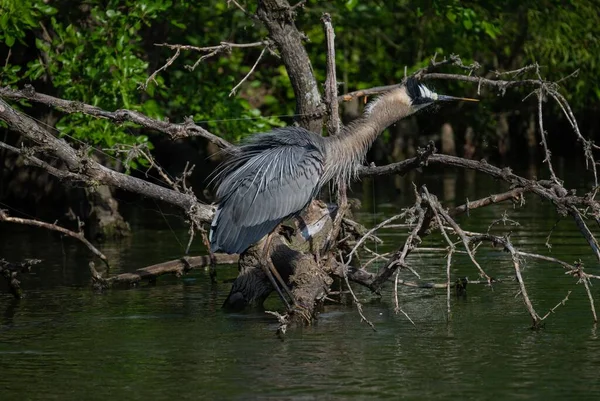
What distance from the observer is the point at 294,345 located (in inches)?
300

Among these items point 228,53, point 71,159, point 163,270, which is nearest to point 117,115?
point 71,159

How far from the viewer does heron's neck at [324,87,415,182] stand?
29.7 feet

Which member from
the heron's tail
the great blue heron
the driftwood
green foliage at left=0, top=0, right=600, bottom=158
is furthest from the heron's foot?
green foliage at left=0, top=0, right=600, bottom=158

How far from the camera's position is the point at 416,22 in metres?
21.7

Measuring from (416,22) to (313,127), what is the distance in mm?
12431

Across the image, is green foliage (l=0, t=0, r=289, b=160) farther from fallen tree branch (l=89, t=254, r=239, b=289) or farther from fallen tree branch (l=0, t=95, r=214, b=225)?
fallen tree branch (l=0, t=95, r=214, b=225)

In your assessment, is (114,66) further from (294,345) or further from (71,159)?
(294,345)

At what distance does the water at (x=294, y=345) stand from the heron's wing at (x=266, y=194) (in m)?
0.67

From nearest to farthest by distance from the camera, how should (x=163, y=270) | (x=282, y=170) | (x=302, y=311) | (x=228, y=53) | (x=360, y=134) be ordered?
(x=302, y=311)
(x=282, y=170)
(x=360, y=134)
(x=163, y=270)
(x=228, y=53)

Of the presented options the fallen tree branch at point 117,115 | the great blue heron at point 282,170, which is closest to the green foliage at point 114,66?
the fallen tree branch at point 117,115

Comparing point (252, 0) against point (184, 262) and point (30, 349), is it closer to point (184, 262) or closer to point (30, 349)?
point (184, 262)

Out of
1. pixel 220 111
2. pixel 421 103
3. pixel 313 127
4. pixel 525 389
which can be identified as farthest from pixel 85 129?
pixel 525 389

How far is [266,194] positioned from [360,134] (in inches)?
36.4

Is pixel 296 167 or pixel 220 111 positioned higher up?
pixel 220 111
